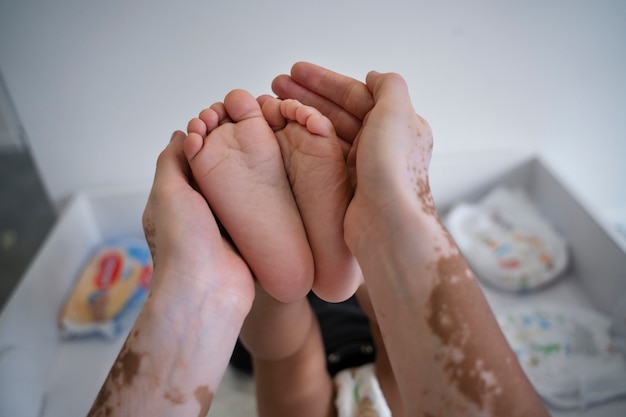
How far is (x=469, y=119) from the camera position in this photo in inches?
54.3

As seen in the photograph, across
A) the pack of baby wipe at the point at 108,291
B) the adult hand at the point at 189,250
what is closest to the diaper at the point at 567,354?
the adult hand at the point at 189,250

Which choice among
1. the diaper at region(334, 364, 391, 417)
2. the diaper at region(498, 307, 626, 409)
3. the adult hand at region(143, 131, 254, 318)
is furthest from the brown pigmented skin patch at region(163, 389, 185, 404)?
the diaper at region(498, 307, 626, 409)

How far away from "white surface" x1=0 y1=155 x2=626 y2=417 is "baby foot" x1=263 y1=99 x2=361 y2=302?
498 millimetres

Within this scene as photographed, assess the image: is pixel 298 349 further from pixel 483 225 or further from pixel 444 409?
pixel 483 225

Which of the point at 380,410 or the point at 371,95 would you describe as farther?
the point at 380,410

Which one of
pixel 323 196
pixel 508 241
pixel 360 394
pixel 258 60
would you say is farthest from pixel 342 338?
pixel 258 60

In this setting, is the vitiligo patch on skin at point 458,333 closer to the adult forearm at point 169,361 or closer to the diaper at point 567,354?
the adult forearm at point 169,361

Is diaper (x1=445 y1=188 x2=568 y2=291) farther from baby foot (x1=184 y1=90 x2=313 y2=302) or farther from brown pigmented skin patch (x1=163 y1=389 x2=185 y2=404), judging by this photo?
brown pigmented skin patch (x1=163 y1=389 x2=185 y2=404)

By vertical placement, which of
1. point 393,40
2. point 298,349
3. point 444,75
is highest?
point 393,40

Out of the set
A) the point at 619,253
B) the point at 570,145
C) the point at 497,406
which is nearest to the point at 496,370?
the point at 497,406

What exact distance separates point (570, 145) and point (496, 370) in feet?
4.07

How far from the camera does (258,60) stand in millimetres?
1203

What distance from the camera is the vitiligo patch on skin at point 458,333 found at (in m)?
0.48

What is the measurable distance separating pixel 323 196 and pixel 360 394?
443 millimetres
